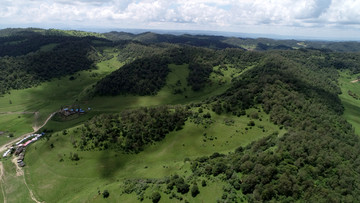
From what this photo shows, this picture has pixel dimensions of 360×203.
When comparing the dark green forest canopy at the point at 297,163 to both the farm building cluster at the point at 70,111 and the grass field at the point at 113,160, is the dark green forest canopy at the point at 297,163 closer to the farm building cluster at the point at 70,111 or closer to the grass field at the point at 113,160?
the grass field at the point at 113,160

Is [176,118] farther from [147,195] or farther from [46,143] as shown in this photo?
[46,143]

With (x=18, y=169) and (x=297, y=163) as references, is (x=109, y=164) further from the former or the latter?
(x=297, y=163)

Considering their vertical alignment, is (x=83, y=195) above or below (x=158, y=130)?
below

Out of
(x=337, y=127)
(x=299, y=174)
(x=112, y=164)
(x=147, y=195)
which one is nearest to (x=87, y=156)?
(x=112, y=164)

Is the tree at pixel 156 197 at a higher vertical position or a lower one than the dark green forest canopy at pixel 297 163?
lower

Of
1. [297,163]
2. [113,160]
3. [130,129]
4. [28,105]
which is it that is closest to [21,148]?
[113,160]

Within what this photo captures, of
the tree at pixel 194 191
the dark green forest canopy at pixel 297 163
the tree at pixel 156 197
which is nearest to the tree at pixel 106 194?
the tree at pixel 156 197
